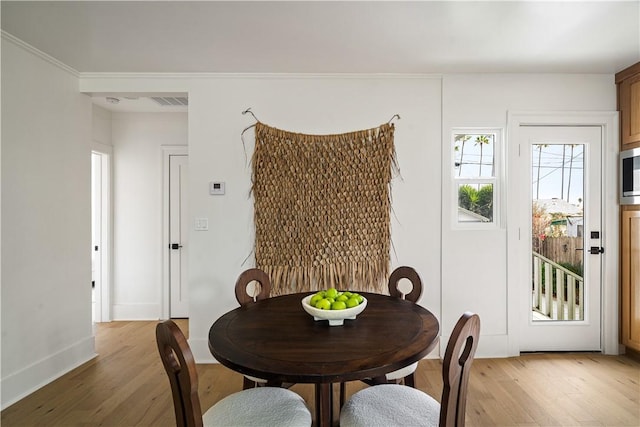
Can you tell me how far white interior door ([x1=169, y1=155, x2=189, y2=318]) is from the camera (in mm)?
4027

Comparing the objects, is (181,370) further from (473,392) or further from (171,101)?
(171,101)

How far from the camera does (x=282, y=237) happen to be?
2.91 m

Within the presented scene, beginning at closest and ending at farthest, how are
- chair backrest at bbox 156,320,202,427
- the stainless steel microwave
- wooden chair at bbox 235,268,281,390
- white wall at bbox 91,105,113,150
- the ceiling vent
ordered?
chair backrest at bbox 156,320,202,427, wooden chair at bbox 235,268,281,390, the stainless steel microwave, the ceiling vent, white wall at bbox 91,105,113,150

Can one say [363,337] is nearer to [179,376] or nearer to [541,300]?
[179,376]

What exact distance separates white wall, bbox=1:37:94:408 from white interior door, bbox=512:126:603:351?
12.9 ft

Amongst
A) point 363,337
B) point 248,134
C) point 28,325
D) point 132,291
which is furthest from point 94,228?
point 363,337

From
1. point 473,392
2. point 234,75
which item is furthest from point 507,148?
point 234,75

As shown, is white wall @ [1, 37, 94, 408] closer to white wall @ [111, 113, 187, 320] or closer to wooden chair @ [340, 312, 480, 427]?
white wall @ [111, 113, 187, 320]

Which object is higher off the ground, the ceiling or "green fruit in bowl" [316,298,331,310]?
the ceiling

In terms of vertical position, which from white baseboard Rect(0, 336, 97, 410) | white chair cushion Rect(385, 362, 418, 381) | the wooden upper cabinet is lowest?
white baseboard Rect(0, 336, 97, 410)

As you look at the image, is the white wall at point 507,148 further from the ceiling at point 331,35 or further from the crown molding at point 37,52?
the crown molding at point 37,52

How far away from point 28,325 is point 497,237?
3.80 meters

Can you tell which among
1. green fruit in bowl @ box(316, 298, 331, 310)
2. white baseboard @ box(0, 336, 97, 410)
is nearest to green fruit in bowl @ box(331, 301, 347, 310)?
green fruit in bowl @ box(316, 298, 331, 310)

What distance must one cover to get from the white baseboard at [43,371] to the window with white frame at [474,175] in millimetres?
3508
